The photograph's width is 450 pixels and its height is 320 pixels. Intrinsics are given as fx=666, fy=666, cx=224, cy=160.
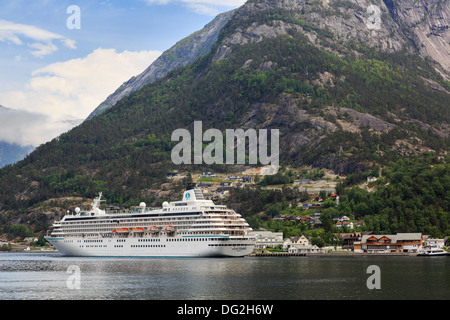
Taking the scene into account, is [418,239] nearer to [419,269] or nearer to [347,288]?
[419,269]

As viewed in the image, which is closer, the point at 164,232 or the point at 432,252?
the point at 164,232

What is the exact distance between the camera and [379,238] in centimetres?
19350

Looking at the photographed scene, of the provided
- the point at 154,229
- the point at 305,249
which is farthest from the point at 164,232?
the point at 305,249

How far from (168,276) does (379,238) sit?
329 ft

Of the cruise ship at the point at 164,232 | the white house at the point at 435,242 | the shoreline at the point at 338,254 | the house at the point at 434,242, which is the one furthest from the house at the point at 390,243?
the cruise ship at the point at 164,232

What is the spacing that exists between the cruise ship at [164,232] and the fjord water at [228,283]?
32.0 m

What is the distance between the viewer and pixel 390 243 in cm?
19100

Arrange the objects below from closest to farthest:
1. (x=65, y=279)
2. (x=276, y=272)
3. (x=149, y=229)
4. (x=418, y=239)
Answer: (x=65, y=279), (x=276, y=272), (x=149, y=229), (x=418, y=239)

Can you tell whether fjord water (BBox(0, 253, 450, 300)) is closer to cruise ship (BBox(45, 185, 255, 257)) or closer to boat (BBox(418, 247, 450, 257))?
cruise ship (BBox(45, 185, 255, 257))

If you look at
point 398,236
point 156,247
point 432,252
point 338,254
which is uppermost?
point 398,236

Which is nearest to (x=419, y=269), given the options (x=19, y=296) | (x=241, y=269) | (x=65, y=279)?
(x=241, y=269)

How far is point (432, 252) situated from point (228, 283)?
332 feet

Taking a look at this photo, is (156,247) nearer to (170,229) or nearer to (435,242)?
(170,229)
